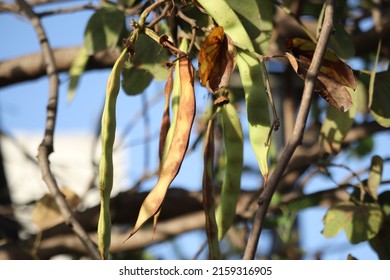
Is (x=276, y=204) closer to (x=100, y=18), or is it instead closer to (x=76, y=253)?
(x=76, y=253)

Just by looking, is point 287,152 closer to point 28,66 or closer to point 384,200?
point 384,200

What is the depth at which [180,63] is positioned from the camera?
0.98m

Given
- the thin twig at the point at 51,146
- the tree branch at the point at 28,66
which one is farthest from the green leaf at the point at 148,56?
the tree branch at the point at 28,66

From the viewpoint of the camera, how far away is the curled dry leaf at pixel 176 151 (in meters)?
0.93

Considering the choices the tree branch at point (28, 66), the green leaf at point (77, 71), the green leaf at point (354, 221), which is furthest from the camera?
the tree branch at point (28, 66)

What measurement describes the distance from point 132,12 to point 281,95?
2.84 feet

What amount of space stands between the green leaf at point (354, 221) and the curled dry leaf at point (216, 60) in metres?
0.48

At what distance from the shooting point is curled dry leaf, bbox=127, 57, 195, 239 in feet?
3.06

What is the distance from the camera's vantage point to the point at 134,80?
4.42 ft

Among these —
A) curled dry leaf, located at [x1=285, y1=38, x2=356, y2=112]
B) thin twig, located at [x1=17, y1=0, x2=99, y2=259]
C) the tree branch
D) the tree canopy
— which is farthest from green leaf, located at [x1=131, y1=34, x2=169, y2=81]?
the tree branch

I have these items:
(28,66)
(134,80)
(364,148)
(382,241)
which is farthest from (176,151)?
(364,148)

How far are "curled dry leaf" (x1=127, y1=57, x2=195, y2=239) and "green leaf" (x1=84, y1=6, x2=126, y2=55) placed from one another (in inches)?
17.3

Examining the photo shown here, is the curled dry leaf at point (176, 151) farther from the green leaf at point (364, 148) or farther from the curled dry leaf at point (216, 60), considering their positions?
the green leaf at point (364, 148)
